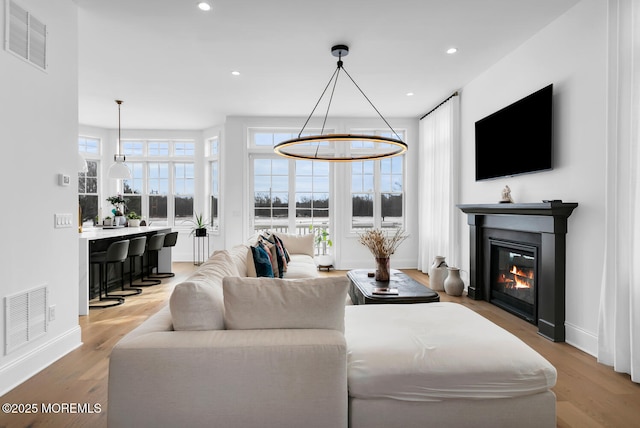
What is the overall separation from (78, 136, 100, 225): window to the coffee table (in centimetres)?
646

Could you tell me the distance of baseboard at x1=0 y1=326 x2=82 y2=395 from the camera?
2394 mm

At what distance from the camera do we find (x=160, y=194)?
822 centimetres

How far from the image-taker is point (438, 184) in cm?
607

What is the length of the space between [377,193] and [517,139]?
11.1 ft

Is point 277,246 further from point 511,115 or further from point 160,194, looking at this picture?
point 160,194

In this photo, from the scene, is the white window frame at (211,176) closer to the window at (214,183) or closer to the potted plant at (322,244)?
the window at (214,183)

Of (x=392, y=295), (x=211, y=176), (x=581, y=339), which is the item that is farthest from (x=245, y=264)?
(x=211, y=176)

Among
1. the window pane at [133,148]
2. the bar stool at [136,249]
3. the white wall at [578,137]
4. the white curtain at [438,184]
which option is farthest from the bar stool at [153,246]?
the white wall at [578,137]

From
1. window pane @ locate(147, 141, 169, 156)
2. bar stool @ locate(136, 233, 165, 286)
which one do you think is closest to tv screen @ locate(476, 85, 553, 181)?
bar stool @ locate(136, 233, 165, 286)

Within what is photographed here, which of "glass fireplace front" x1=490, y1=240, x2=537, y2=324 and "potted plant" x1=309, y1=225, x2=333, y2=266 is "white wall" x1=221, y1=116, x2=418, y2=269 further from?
"glass fireplace front" x1=490, y1=240, x2=537, y2=324

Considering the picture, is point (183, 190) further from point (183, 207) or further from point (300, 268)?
point (300, 268)

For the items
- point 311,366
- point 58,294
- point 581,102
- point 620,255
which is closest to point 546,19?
point 581,102

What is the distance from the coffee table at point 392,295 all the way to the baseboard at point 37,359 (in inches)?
102

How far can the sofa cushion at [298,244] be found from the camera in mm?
5449
